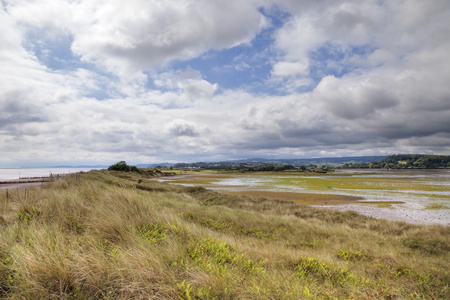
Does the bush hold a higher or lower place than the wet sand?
higher

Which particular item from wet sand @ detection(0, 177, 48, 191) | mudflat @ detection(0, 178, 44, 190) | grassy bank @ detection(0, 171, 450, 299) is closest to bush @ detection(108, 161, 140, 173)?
wet sand @ detection(0, 177, 48, 191)

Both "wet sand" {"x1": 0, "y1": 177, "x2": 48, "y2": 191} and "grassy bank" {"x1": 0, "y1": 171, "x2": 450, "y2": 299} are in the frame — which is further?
"wet sand" {"x1": 0, "y1": 177, "x2": 48, "y2": 191}

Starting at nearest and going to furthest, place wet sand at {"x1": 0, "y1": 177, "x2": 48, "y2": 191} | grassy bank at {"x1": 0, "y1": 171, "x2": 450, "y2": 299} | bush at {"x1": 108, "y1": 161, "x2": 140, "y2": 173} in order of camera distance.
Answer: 1. grassy bank at {"x1": 0, "y1": 171, "x2": 450, "y2": 299}
2. wet sand at {"x1": 0, "y1": 177, "x2": 48, "y2": 191}
3. bush at {"x1": 108, "y1": 161, "x2": 140, "y2": 173}

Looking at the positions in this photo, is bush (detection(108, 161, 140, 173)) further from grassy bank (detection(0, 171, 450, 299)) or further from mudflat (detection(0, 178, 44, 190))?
grassy bank (detection(0, 171, 450, 299))

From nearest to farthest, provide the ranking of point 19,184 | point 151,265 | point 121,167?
point 151,265 < point 19,184 < point 121,167

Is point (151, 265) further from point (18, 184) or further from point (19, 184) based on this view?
point (18, 184)

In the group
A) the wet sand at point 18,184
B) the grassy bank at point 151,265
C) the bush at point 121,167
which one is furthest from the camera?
the bush at point 121,167

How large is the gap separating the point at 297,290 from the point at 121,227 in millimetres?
4445

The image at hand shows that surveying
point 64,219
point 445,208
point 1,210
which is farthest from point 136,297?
point 445,208

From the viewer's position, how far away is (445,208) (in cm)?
2884

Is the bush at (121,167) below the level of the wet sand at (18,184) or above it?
above

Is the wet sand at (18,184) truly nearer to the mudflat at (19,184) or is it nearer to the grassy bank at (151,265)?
the mudflat at (19,184)

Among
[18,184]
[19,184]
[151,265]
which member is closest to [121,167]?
[18,184]

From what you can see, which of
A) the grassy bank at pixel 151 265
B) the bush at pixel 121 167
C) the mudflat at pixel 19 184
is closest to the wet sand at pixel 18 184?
the mudflat at pixel 19 184
